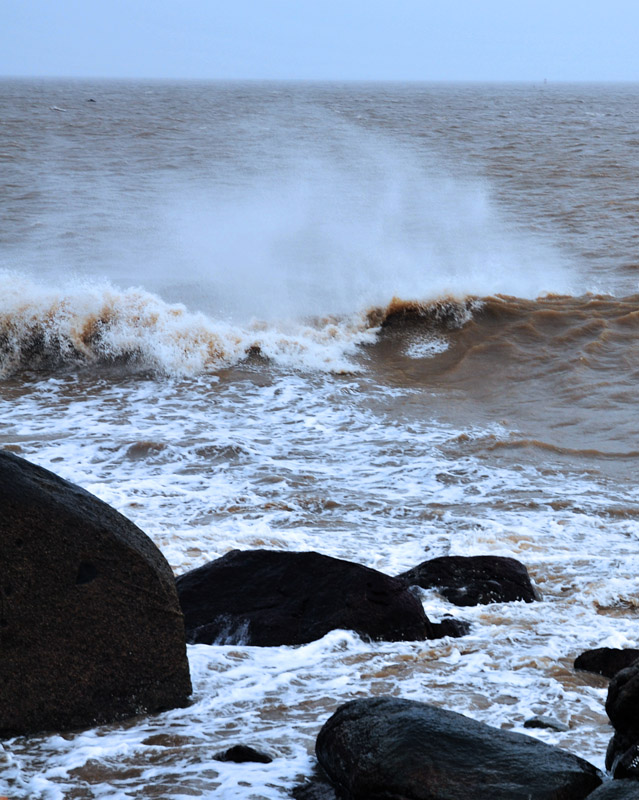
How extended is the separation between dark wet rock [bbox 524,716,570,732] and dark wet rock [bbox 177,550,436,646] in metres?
0.88

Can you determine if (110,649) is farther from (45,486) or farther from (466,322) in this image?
(466,322)

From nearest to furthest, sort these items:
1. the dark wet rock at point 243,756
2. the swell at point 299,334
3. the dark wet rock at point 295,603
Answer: the dark wet rock at point 243,756 < the dark wet rock at point 295,603 < the swell at point 299,334

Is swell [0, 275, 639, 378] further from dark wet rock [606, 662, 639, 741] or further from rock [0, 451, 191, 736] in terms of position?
dark wet rock [606, 662, 639, 741]

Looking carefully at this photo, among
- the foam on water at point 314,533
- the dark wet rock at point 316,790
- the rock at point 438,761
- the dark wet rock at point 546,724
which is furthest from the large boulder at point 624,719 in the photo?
the dark wet rock at point 316,790

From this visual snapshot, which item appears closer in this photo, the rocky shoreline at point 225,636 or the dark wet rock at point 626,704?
the rocky shoreline at point 225,636

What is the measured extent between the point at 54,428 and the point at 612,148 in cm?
2583

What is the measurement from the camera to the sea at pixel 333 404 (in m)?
3.90

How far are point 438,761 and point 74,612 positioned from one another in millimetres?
1444

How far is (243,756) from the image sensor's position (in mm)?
3363

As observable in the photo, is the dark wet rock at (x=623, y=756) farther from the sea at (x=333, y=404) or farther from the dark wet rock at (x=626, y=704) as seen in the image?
the sea at (x=333, y=404)

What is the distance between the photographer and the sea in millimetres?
3900

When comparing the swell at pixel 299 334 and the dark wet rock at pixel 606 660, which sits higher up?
the swell at pixel 299 334

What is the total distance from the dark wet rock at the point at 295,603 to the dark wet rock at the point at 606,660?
2.34 ft

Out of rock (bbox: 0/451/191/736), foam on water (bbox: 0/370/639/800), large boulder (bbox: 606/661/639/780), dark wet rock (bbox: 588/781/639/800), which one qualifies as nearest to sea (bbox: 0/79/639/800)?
foam on water (bbox: 0/370/639/800)
